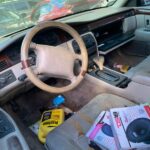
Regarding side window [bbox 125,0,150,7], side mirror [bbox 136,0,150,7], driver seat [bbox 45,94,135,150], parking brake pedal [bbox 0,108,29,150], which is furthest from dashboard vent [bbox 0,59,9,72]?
side mirror [bbox 136,0,150,7]

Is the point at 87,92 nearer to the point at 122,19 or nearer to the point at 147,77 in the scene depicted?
the point at 147,77

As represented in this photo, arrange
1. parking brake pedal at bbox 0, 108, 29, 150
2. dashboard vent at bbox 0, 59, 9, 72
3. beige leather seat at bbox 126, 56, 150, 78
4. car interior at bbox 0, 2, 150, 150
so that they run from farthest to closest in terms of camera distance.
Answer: beige leather seat at bbox 126, 56, 150, 78 < dashboard vent at bbox 0, 59, 9, 72 < car interior at bbox 0, 2, 150, 150 < parking brake pedal at bbox 0, 108, 29, 150

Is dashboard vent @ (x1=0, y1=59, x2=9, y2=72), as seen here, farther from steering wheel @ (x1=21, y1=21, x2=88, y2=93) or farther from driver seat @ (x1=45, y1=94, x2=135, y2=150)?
driver seat @ (x1=45, y1=94, x2=135, y2=150)

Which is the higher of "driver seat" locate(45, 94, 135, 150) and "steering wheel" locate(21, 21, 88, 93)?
"steering wheel" locate(21, 21, 88, 93)

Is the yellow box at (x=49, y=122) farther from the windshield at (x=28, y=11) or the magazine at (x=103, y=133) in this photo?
the windshield at (x=28, y=11)

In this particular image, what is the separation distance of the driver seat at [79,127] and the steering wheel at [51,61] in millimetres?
200

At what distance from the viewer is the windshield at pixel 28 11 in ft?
6.55

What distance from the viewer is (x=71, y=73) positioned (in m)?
1.89

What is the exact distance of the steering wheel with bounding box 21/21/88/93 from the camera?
1.68 metres

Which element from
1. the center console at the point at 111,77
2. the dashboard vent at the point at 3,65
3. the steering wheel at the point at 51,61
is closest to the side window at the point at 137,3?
the center console at the point at 111,77

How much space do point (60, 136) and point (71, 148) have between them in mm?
127

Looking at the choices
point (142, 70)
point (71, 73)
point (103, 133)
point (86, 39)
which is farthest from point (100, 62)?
point (103, 133)

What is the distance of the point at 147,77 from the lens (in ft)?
6.15

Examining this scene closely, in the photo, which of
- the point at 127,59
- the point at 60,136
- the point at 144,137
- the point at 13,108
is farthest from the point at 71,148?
the point at 127,59
